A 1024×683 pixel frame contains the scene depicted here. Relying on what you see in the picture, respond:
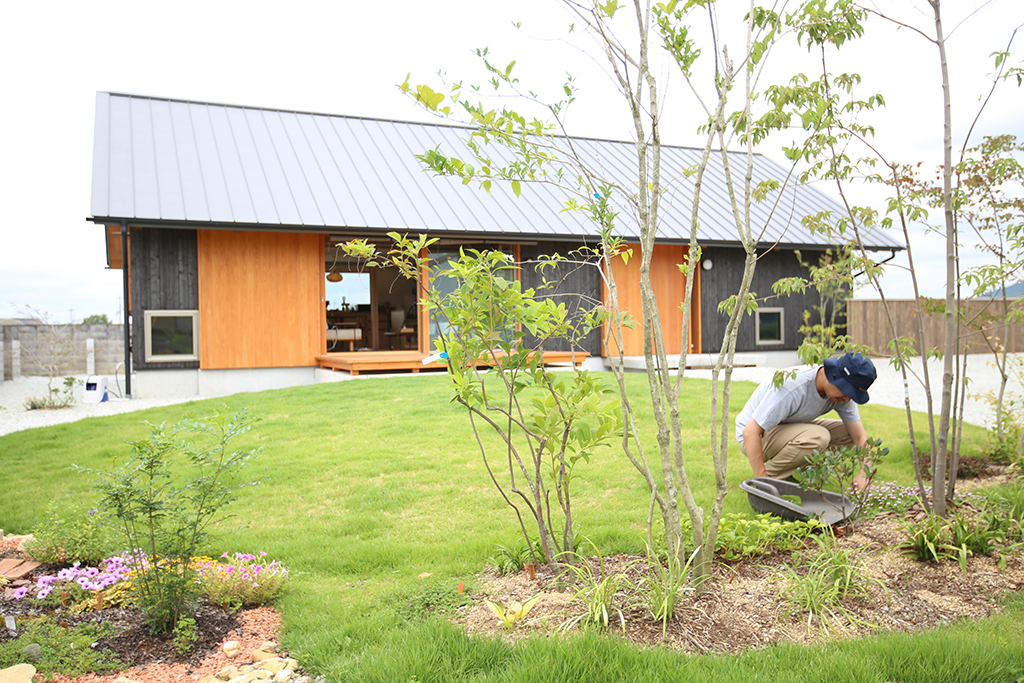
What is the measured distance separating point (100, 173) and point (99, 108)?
2.76m

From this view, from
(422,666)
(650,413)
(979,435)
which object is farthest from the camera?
(650,413)

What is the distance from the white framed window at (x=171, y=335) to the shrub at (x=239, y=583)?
27.3ft

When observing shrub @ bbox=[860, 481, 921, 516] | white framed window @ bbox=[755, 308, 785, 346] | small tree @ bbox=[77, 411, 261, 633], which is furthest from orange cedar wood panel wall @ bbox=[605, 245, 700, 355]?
small tree @ bbox=[77, 411, 261, 633]

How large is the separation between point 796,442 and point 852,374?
0.62 m

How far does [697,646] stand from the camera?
239 cm

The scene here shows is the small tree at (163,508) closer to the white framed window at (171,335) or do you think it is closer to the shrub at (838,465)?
the shrub at (838,465)

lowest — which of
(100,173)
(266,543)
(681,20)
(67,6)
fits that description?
(266,543)

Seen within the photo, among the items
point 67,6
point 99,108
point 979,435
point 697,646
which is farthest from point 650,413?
point 99,108

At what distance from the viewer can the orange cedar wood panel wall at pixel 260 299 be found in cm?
1077

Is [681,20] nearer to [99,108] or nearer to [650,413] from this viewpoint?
[650,413]

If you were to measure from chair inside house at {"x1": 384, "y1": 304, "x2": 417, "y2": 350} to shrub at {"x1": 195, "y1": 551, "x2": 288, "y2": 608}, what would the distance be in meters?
12.5

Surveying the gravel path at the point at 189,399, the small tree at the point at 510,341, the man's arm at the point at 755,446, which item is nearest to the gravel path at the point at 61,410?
the gravel path at the point at 189,399

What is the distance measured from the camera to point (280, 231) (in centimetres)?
1096

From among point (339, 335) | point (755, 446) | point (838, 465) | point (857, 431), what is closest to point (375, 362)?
point (339, 335)
